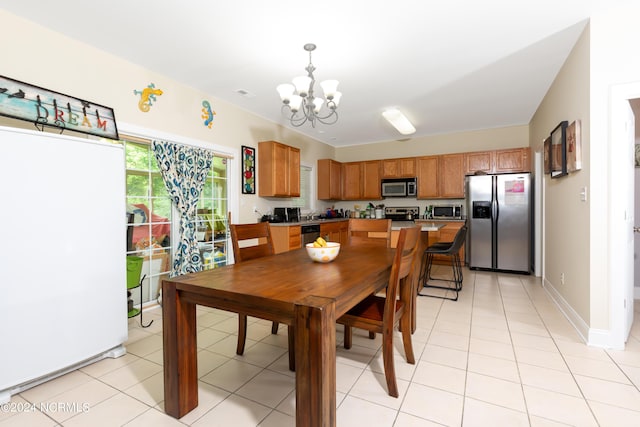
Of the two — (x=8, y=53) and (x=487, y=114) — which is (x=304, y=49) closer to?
(x=8, y=53)

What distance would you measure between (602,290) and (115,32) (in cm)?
440

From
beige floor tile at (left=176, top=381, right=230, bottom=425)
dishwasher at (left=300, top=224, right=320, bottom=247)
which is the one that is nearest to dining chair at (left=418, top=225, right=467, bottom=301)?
dishwasher at (left=300, top=224, right=320, bottom=247)

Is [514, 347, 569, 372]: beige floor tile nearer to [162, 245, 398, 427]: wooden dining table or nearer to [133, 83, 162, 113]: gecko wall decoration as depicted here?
[162, 245, 398, 427]: wooden dining table

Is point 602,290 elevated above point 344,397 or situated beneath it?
elevated above

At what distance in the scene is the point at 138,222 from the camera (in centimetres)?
310

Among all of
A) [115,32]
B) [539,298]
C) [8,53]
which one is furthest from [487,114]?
[8,53]

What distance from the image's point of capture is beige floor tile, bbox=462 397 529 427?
1.48 metres

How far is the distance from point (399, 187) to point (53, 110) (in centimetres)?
530

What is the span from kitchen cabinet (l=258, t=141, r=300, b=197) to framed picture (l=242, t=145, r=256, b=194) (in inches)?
4.3

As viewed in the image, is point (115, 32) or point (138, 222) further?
point (138, 222)

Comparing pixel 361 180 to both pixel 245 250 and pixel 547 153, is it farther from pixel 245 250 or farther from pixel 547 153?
pixel 245 250

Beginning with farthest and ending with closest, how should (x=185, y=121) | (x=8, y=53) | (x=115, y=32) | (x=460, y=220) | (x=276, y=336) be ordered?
(x=460, y=220) → (x=185, y=121) → (x=276, y=336) → (x=115, y=32) → (x=8, y=53)

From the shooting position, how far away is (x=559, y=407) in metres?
1.59

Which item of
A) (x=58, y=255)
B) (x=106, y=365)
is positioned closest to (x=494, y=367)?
(x=106, y=365)
